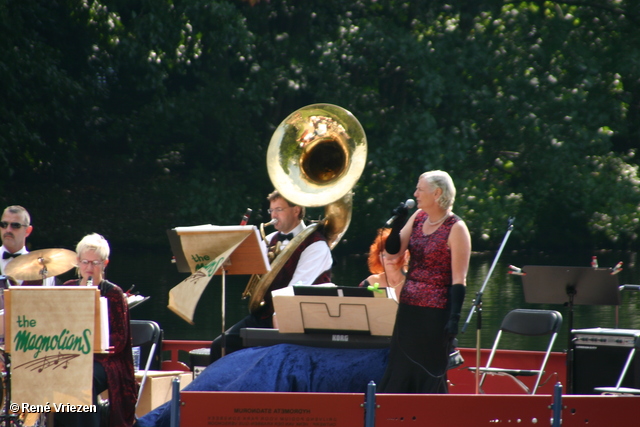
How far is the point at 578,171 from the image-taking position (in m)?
20.9

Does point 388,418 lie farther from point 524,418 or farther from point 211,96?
point 211,96

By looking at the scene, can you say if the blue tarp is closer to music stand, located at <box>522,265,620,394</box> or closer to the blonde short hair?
the blonde short hair

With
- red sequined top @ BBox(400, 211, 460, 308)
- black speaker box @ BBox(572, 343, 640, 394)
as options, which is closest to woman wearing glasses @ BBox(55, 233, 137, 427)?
red sequined top @ BBox(400, 211, 460, 308)

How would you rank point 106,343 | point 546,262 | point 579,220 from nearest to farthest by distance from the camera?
1. point 106,343
2. point 546,262
3. point 579,220

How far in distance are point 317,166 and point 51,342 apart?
8.14 ft

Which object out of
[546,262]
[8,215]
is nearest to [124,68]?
[546,262]

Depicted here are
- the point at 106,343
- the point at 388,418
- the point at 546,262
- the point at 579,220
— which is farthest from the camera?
the point at 579,220

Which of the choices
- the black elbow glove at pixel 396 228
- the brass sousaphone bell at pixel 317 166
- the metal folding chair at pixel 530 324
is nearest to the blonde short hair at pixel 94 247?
the brass sousaphone bell at pixel 317 166

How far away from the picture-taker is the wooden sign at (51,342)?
158 inches

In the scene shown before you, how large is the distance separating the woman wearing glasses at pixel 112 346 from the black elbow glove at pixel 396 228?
4.74ft

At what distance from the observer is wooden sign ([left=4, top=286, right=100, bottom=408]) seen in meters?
4.02

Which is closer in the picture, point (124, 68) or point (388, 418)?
point (388, 418)

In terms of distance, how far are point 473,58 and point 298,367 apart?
17.3 m

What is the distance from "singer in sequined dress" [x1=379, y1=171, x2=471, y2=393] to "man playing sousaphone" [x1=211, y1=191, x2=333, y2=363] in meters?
1.07
